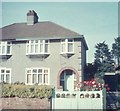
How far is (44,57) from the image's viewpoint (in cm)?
2311

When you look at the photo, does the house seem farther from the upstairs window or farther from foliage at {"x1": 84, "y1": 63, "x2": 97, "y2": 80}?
foliage at {"x1": 84, "y1": 63, "x2": 97, "y2": 80}

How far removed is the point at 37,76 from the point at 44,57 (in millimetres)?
1899

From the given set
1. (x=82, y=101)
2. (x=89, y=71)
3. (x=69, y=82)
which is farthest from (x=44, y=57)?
(x=82, y=101)

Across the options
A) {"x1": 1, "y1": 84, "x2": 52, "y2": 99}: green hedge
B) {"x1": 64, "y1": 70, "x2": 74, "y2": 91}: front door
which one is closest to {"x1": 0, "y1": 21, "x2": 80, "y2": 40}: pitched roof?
{"x1": 64, "y1": 70, "x2": 74, "y2": 91}: front door

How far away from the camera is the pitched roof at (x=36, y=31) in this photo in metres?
23.1

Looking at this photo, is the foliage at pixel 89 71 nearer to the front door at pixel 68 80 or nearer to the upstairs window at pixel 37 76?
the front door at pixel 68 80

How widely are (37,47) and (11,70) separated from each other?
3.35 metres

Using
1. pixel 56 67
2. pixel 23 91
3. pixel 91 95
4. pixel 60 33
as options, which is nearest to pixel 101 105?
pixel 91 95

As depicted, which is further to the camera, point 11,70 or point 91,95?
point 11,70

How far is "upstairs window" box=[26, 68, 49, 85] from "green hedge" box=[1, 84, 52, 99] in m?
5.01

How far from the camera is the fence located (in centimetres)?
1352

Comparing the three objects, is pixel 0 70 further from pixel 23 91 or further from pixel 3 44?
pixel 23 91

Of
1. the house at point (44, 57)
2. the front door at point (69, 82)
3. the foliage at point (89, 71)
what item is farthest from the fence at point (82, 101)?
the foliage at point (89, 71)

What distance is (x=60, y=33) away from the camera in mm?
23312
